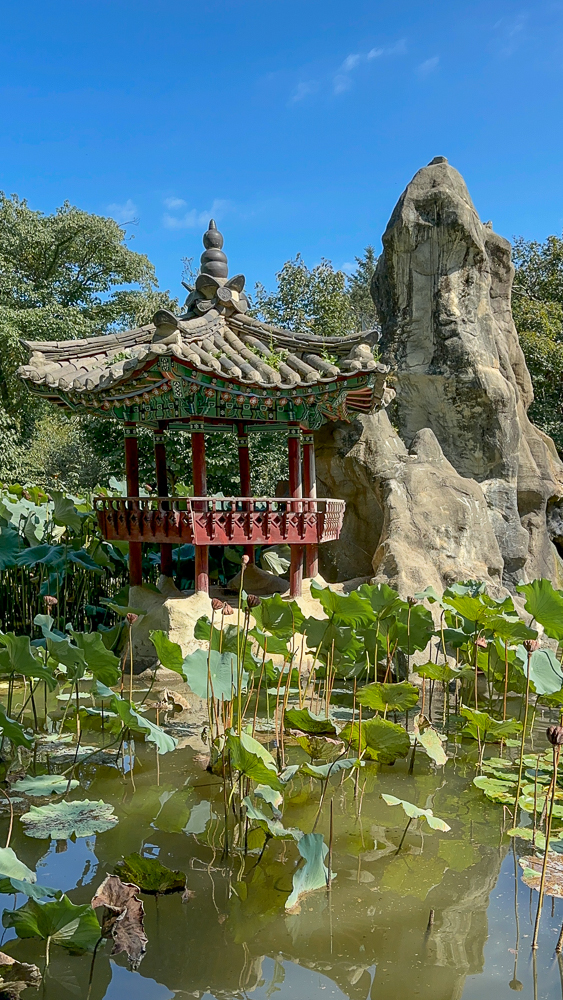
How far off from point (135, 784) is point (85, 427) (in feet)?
30.6

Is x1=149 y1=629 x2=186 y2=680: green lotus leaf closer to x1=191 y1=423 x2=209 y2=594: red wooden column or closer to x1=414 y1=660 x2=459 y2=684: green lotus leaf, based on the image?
x1=414 y1=660 x2=459 y2=684: green lotus leaf

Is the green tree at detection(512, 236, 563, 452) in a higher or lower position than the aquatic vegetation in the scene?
higher

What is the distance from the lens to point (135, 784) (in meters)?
4.54

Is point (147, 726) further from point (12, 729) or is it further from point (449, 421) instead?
point (449, 421)

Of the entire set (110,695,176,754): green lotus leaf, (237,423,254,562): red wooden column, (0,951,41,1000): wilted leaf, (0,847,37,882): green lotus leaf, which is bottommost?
(0,951,41,1000): wilted leaf

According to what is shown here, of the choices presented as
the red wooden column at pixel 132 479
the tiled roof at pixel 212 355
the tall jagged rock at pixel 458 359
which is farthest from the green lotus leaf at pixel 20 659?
the tall jagged rock at pixel 458 359

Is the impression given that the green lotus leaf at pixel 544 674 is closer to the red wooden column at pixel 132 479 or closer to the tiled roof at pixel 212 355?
the tiled roof at pixel 212 355

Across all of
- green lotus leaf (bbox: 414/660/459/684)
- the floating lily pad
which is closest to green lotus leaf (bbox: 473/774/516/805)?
green lotus leaf (bbox: 414/660/459/684)

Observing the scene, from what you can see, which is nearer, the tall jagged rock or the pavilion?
the pavilion

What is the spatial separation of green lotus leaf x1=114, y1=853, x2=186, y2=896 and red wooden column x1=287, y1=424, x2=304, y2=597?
16.6ft

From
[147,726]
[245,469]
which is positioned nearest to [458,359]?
[245,469]

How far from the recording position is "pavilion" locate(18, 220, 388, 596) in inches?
280

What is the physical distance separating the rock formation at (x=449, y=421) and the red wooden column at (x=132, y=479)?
261cm

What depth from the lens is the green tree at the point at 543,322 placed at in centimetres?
1577
